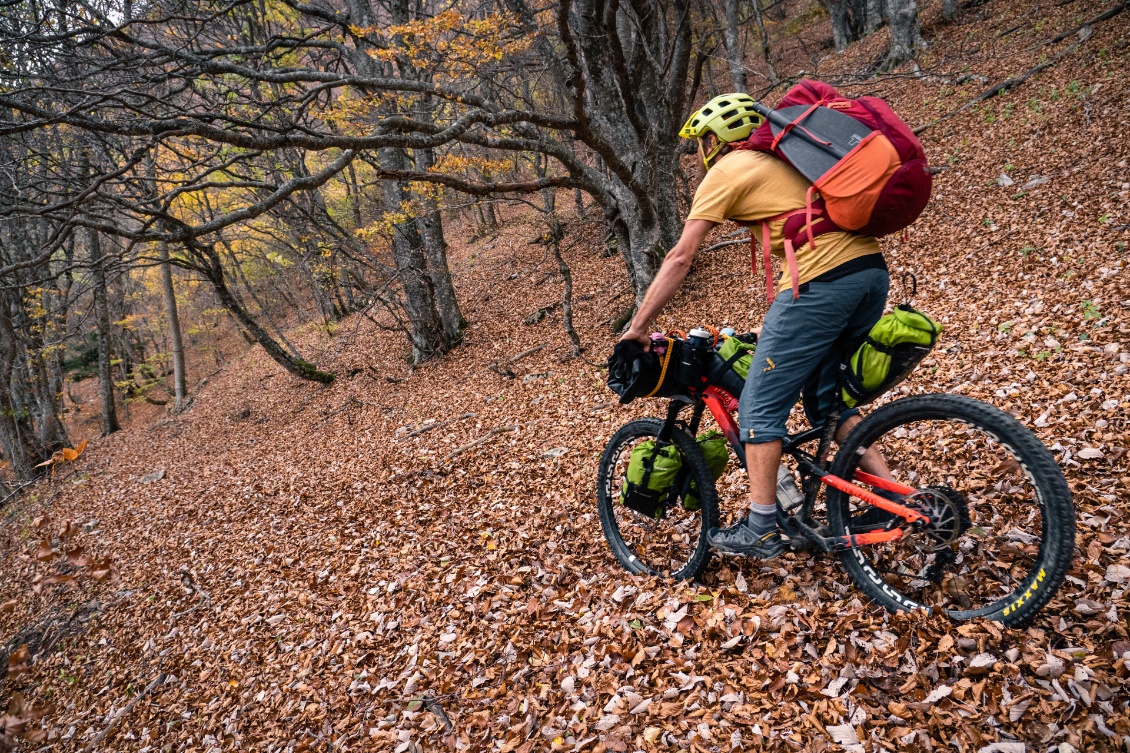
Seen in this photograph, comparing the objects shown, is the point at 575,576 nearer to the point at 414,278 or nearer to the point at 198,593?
the point at 198,593

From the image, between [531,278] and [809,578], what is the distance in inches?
533

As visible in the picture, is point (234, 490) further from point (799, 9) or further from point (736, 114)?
point (799, 9)

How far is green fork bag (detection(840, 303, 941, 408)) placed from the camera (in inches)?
94.1

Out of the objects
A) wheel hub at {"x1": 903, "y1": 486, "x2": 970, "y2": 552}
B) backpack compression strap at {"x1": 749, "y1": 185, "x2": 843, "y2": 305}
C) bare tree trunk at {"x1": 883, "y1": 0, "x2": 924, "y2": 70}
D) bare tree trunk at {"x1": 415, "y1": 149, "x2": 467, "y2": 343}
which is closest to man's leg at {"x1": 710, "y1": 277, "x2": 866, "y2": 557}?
backpack compression strap at {"x1": 749, "y1": 185, "x2": 843, "y2": 305}

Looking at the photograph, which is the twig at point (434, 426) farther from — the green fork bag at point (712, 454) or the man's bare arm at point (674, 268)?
the man's bare arm at point (674, 268)

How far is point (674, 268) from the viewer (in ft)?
8.41

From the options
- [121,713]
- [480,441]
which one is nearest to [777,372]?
[480,441]

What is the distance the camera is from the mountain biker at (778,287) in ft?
8.02

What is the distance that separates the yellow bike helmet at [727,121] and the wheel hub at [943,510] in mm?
1924

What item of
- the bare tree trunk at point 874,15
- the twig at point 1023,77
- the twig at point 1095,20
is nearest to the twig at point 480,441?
the twig at point 1023,77

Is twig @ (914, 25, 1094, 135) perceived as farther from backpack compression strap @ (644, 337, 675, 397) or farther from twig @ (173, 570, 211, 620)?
twig @ (173, 570, 211, 620)

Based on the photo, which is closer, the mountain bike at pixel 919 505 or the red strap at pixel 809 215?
the mountain bike at pixel 919 505

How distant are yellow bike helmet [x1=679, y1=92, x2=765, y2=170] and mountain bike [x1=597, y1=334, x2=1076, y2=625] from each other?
1.38 meters

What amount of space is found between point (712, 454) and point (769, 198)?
162 centimetres
